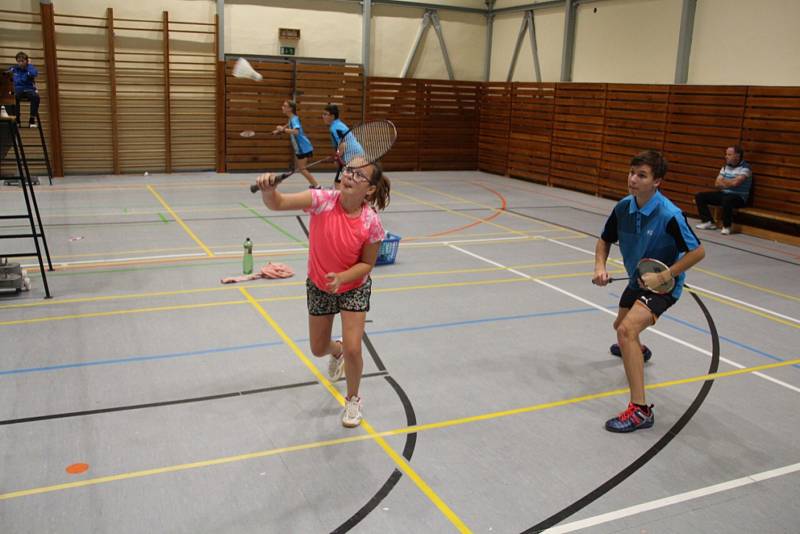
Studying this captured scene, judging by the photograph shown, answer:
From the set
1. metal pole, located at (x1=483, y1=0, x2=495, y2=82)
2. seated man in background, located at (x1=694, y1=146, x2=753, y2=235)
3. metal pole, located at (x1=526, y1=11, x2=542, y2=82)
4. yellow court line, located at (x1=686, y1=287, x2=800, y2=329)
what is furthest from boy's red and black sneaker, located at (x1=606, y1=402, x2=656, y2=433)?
metal pole, located at (x1=483, y1=0, x2=495, y2=82)

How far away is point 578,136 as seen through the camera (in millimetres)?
17500

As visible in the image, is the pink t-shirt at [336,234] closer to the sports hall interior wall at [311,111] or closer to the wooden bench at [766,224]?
the wooden bench at [766,224]

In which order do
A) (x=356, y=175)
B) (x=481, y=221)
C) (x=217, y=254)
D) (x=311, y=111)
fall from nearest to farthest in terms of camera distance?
(x=356, y=175) → (x=217, y=254) → (x=481, y=221) → (x=311, y=111)

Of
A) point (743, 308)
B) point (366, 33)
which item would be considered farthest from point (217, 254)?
point (366, 33)

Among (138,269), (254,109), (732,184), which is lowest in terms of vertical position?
(138,269)

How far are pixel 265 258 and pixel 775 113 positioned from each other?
9.29 m

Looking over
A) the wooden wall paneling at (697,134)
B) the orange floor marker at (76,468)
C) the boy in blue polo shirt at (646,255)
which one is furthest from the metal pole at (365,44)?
the orange floor marker at (76,468)

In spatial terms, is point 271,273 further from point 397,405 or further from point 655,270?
point 655,270

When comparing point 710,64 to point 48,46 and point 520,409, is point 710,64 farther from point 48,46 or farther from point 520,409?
point 48,46

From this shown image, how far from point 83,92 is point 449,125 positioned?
10.1 metres

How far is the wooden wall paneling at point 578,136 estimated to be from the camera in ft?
55.4

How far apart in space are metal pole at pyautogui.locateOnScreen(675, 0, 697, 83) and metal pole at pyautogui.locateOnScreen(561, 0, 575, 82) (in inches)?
146

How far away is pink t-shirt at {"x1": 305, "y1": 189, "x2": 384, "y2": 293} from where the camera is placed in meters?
4.49

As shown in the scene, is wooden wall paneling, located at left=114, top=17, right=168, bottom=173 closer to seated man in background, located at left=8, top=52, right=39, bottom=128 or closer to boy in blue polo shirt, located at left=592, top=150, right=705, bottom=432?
seated man in background, located at left=8, top=52, right=39, bottom=128
